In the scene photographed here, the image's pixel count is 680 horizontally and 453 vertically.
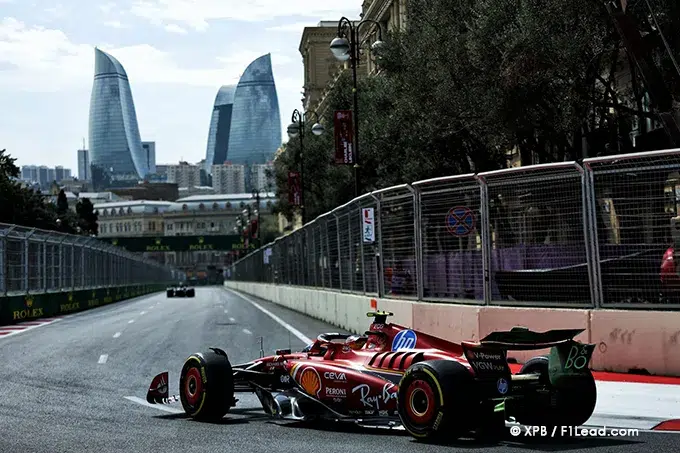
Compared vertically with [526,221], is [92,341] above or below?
below

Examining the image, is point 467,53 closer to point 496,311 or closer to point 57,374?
point 496,311

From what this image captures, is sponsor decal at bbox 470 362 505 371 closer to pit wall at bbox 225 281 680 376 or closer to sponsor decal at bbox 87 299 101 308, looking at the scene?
pit wall at bbox 225 281 680 376

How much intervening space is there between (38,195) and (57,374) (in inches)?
3655

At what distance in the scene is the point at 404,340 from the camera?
371 inches

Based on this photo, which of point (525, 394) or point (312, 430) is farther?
point (312, 430)

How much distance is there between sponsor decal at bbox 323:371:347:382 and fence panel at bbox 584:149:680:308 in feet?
15.6

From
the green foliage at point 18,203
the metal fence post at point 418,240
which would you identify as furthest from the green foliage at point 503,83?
the green foliage at point 18,203

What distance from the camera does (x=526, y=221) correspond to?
14.4 meters

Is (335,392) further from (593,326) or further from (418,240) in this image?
(418,240)

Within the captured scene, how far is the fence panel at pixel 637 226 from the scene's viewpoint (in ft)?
40.2

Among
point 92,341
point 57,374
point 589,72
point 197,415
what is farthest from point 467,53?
point 197,415

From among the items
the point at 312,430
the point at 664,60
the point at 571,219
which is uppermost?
the point at 664,60
